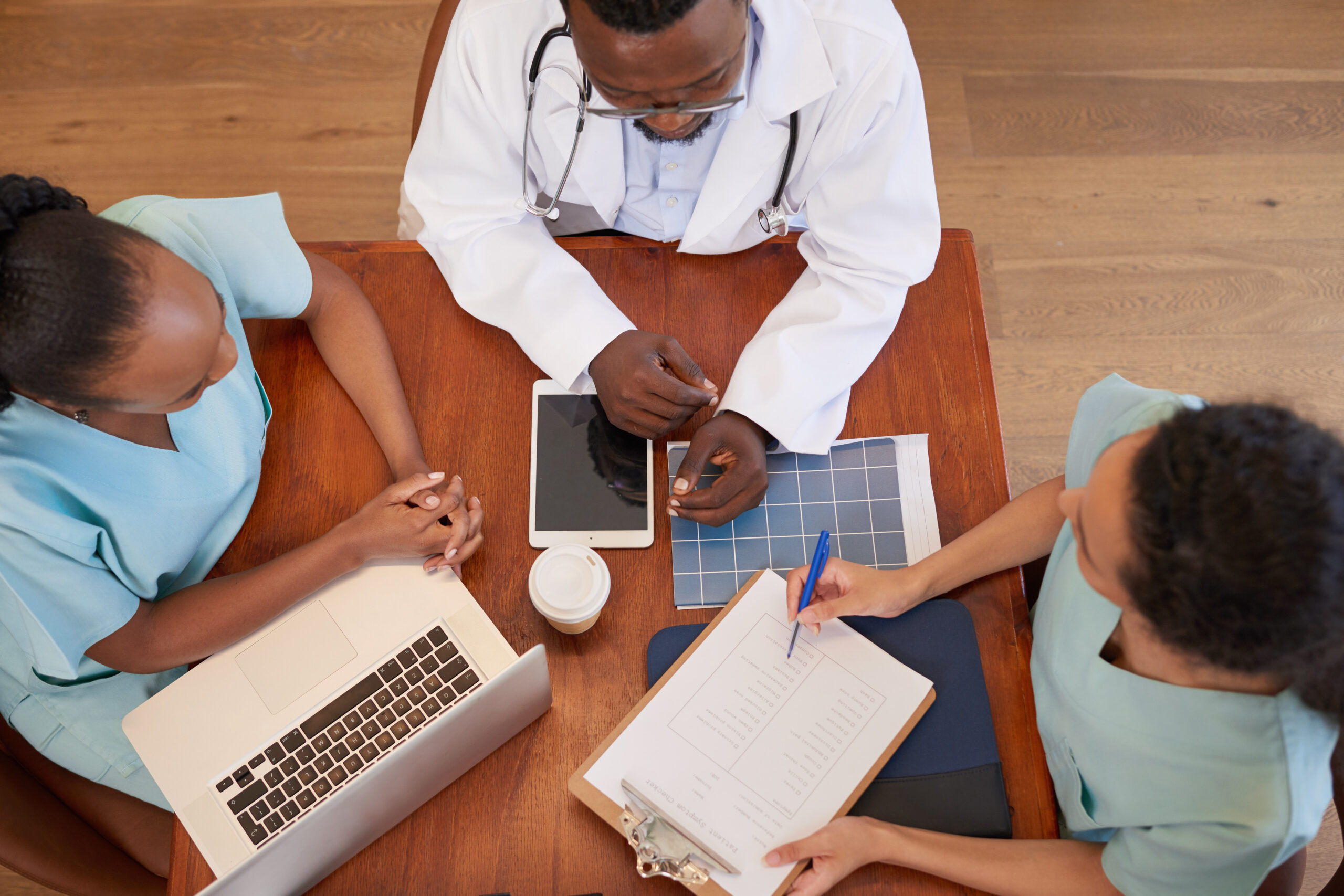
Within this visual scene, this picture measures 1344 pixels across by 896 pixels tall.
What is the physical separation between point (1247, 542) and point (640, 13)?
69cm

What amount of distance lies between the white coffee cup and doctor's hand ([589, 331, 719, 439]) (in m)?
0.19

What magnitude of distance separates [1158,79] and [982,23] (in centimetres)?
47

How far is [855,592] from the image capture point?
943mm

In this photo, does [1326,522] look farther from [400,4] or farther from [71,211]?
[400,4]

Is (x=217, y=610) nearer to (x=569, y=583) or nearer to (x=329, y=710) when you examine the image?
(x=329, y=710)

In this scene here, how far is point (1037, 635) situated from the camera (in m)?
0.96

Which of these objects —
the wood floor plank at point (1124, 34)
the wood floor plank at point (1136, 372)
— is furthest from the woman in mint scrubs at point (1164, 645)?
the wood floor plank at point (1124, 34)

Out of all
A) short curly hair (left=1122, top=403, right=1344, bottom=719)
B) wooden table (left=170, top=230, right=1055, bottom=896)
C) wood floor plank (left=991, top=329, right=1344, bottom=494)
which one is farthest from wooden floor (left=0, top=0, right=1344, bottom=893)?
short curly hair (left=1122, top=403, right=1344, bottom=719)

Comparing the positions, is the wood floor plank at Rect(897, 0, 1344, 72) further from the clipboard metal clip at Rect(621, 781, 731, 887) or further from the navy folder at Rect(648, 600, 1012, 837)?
the clipboard metal clip at Rect(621, 781, 731, 887)

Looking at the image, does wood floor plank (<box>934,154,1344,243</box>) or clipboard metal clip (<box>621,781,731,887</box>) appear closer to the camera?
clipboard metal clip (<box>621,781,731,887</box>)

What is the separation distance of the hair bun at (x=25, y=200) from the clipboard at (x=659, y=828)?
736 millimetres

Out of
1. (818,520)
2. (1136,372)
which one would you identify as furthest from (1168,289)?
(818,520)

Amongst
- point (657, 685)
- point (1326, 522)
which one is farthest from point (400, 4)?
point (1326, 522)

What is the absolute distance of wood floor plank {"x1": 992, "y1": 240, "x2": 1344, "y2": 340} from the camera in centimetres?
201
